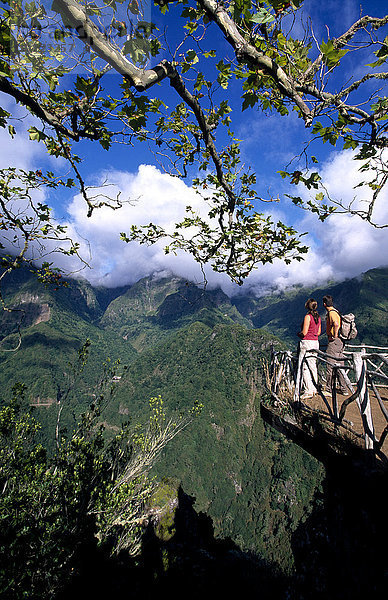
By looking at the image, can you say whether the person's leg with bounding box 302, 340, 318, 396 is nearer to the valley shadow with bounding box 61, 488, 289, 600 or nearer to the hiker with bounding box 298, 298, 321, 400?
the hiker with bounding box 298, 298, 321, 400

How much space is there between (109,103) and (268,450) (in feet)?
397

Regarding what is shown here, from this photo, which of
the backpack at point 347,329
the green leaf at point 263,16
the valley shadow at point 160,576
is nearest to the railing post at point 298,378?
the backpack at point 347,329

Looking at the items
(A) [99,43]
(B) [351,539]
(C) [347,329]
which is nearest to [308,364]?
(C) [347,329]

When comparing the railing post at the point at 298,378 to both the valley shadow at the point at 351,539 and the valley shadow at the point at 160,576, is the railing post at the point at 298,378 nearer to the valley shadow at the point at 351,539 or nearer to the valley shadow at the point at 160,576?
the valley shadow at the point at 351,539

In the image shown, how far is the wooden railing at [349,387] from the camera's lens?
3.72 meters

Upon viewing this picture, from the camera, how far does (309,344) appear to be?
630cm

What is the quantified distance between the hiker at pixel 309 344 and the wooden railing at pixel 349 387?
9 centimetres

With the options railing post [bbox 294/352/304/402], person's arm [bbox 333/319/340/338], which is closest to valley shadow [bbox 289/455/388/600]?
railing post [bbox 294/352/304/402]

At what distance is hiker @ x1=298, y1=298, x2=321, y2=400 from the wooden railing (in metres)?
0.09

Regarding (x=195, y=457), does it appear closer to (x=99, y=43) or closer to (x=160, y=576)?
(x=160, y=576)

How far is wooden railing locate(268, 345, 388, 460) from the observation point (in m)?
3.72

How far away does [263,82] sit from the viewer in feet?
7.00

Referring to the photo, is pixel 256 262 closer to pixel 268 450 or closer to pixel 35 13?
pixel 35 13

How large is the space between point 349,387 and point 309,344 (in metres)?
2.06
